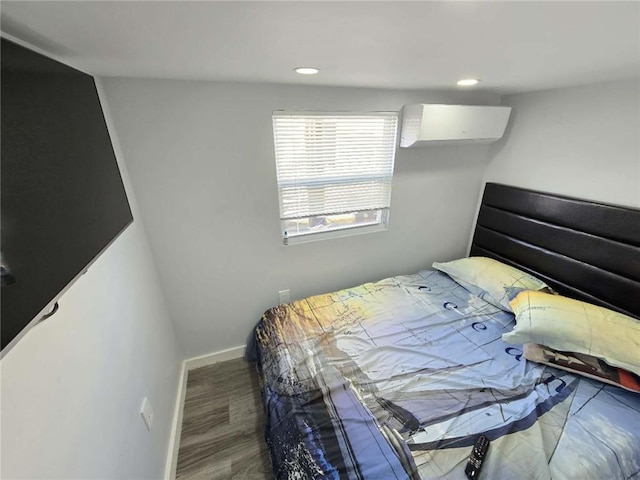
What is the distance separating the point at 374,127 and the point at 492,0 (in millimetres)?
1450

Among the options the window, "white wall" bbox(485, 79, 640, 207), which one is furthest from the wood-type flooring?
"white wall" bbox(485, 79, 640, 207)

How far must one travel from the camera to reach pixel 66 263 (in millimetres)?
746

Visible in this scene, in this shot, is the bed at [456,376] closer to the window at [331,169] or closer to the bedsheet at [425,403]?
the bedsheet at [425,403]

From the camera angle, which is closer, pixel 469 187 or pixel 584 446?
pixel 584 446

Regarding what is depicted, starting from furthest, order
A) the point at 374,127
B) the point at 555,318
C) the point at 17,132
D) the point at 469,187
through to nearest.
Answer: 1. the point at 469,187
2. the point at 374,127
3. the point at 555,318
4. the point at 17,132

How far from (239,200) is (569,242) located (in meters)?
2.31

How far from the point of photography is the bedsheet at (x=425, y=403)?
1.08 m

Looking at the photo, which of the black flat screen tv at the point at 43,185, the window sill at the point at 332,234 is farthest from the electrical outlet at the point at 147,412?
the window sill at the point at 332,234

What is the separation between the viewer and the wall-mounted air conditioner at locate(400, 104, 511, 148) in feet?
6.21

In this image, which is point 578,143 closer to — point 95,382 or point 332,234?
point 332,234

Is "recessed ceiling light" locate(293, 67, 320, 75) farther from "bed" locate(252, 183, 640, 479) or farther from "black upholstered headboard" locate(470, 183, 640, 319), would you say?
"black upholstered headboard" locate(470, 183, 640, 319)

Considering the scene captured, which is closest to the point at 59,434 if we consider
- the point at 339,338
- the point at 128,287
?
the point at 128,287

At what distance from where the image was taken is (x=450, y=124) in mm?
1963

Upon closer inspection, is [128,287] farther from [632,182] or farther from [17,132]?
[632,182]
